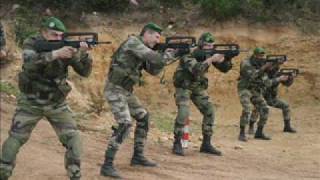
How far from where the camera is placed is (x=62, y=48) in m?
6.37

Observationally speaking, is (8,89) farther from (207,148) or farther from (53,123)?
(53,123)

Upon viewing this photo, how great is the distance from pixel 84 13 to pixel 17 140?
39.2 feet

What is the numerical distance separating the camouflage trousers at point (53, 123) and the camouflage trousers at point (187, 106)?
3516 mm

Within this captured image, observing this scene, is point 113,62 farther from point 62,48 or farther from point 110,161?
point 62,48

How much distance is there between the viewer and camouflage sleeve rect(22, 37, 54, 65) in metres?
6.37

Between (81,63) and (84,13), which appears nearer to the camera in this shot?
(81,63)

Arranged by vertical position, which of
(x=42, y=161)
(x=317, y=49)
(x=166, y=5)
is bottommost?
(x=42, y=161)

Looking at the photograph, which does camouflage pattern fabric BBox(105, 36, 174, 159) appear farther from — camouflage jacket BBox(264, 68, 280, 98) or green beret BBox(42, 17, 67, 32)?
camouflage jacket BBox(264, 68, 280, 98)

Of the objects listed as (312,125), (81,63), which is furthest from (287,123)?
(81,63)

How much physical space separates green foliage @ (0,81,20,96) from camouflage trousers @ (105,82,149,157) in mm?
4763

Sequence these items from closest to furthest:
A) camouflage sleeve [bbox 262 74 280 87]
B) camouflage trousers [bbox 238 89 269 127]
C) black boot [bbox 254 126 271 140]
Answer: camouflage trousers [bbox 238 89 269 127] < camouflage sleeve [bbox 262 74 280 87] < black boot [bbox 254 126 271 140]

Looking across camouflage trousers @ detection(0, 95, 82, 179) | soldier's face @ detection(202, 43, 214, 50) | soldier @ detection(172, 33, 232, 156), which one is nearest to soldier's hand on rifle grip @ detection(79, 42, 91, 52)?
camouflage trousers @ detection(0, 95, 82, 179)

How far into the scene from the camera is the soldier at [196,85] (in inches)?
382

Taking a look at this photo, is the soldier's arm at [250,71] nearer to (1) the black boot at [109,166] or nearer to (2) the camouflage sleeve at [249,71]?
(2) the camouflage sleeve at [249,71]
